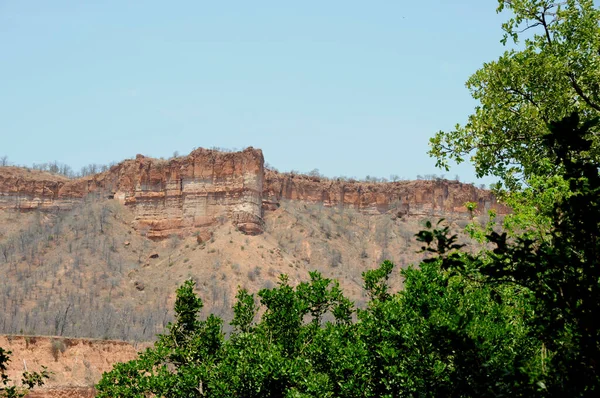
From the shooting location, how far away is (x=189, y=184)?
86.5m

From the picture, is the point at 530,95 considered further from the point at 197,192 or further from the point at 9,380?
the point at 197,192

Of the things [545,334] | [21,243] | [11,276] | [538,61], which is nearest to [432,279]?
[538,61]

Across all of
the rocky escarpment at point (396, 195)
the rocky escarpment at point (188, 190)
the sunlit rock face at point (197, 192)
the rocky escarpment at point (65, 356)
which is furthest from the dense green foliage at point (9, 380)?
the rocky escarpment at point (396, 195)

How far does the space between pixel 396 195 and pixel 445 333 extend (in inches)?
3595

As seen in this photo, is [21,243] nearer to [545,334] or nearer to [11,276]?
[11,276]

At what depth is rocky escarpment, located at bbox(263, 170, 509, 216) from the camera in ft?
319

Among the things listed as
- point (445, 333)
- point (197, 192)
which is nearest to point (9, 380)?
point (445, 333)

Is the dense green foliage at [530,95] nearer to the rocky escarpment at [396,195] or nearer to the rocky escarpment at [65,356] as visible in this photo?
the rocky escarpment at [65,356]

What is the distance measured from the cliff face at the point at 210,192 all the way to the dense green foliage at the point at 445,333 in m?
63.9

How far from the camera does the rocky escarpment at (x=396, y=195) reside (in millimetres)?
97312

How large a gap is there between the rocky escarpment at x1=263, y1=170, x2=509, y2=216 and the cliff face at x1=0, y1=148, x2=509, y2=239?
0.40ft

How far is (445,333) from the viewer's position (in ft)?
27.2

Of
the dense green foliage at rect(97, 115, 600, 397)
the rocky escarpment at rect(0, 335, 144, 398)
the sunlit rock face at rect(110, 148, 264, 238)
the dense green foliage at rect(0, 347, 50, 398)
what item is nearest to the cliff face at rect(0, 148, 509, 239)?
the sunlit rock face at rect(110, 148, 264, 238)

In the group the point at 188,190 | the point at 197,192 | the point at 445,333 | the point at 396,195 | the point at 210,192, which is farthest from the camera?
the point at 396,195
